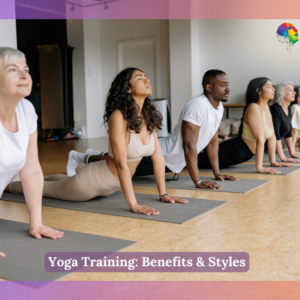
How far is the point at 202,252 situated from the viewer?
4.44 feet

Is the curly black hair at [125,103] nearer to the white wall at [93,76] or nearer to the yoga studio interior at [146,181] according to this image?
the yoga studio interior at [146,181]

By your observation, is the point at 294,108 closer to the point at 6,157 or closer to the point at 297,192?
the point at 297,192

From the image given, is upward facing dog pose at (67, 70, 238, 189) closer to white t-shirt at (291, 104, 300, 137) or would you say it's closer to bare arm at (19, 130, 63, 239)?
bare arm at (19, 130, 63, 239)

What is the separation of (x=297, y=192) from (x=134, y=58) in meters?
6.55

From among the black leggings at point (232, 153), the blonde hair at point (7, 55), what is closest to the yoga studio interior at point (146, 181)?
the black leggings at point (232, 153)

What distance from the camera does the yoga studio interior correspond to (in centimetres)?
138

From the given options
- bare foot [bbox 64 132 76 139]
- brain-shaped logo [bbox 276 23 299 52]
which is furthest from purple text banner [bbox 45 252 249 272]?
bare foot [bbox 64 132 76 139]

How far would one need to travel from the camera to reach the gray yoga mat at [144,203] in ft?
6.01

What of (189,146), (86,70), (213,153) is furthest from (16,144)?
(86,70)

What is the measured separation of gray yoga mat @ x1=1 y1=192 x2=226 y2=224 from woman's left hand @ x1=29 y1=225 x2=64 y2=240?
42 cm

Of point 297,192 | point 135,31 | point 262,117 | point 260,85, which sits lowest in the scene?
point 297,192

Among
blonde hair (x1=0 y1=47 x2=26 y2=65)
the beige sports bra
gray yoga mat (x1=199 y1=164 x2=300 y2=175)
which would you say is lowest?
gray yoga mat (x1=199 y1=164 x2=300 y2=175)

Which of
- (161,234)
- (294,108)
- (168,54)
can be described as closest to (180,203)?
(161,234)

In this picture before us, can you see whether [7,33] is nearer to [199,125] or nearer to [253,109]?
[199,125]
